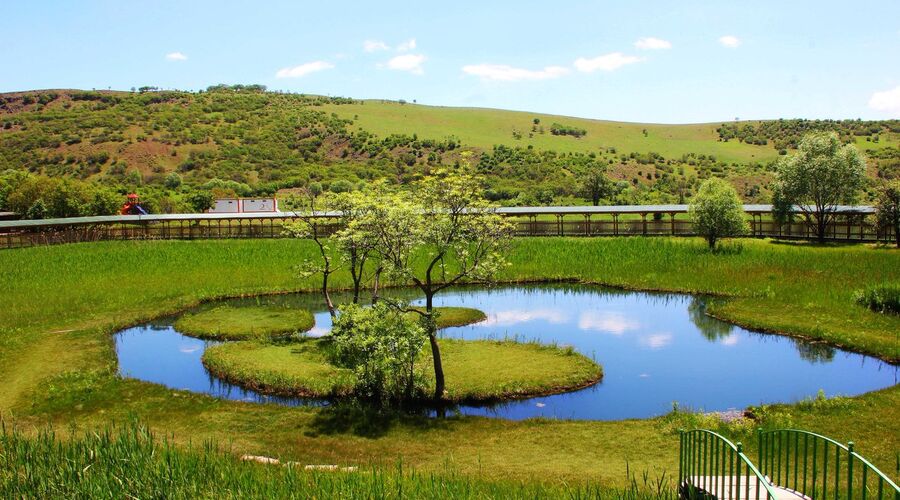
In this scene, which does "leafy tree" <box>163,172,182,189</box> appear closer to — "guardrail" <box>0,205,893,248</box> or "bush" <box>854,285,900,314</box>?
"guardrail" <box>0,205,893,248</box>

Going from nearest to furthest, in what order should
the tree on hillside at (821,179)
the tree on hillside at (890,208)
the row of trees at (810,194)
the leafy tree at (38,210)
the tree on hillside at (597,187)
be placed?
the tree on hillside at (890,208) < the row of trees at (810,194) < the tree on hillside at (821,179) < the leafy tree at (38,210) < the tree on hillside at (597,187)

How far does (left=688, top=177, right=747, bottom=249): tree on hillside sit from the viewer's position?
41.5m

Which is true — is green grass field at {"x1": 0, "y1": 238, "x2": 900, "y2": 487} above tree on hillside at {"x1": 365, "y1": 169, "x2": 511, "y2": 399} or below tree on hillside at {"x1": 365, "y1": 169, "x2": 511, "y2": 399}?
below

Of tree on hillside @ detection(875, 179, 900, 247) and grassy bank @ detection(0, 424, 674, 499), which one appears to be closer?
grassy bank @ detection(0, 424, 674, 499)

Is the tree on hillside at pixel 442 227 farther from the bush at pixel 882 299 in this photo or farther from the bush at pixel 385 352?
the bush at pixel 882 299

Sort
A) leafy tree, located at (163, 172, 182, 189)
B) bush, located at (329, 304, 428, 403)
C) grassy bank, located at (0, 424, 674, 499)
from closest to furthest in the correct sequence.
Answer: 1. grassy bank, located at (0, 424, 674, 499)
2. bush, located at (329, 304, 428, 403)
3. leafy tree, located at (163, 172, 182, 189)

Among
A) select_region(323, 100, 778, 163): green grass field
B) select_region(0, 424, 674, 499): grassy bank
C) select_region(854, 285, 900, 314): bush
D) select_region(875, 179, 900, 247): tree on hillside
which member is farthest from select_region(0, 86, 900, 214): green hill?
select_region(0, 424, 674, 499): grassy bank

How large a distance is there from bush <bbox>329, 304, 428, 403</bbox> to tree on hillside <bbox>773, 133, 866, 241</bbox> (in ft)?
123

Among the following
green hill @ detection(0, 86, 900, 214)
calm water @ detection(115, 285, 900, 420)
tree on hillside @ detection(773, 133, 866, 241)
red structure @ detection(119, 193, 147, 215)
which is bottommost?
calm water @ detection(115, 285, 900, 420)

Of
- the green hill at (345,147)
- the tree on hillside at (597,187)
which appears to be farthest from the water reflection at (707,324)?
the tree on hillside at (597,187)

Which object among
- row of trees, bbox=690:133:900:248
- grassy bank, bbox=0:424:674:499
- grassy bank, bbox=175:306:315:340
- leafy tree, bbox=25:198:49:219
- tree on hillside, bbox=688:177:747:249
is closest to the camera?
grassy bank, bbox=0:424:674:499

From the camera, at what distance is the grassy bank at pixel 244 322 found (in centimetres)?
2423

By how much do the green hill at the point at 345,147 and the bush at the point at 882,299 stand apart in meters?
51.9

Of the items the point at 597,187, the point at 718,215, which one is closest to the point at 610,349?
the point at 718,215
